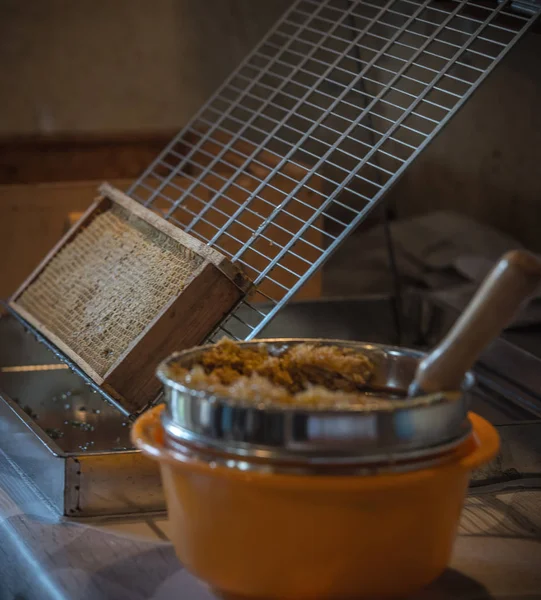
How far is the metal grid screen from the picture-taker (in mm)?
1262

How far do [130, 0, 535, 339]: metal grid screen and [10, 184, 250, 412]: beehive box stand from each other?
0.19 ft

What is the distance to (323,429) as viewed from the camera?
0.73 m

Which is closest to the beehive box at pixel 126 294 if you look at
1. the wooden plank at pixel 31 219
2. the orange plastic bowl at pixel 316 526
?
the orange plastic bowl at pixel 316 526

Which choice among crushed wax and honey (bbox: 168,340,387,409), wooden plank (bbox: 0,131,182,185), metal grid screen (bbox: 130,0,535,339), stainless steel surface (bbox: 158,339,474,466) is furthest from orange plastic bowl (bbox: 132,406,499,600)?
wooden plank (bbox: 0,131,182,185)

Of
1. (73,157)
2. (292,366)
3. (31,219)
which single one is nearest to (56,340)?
(292,366)

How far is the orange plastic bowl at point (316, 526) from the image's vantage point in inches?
29.0

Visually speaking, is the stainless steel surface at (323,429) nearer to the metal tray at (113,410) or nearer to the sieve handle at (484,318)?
the sieve handle at (484,318)

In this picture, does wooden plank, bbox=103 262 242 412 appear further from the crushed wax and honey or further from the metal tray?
the crushed wax and honey

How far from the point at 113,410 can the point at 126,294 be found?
1.13 feet

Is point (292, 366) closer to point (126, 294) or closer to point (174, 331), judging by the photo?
point (174, 331)

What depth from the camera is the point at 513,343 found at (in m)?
1.59

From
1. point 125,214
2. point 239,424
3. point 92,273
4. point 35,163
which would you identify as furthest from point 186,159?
point 35,163

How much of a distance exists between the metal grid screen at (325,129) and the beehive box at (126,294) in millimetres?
58

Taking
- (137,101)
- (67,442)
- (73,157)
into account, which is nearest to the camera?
(67,442)
